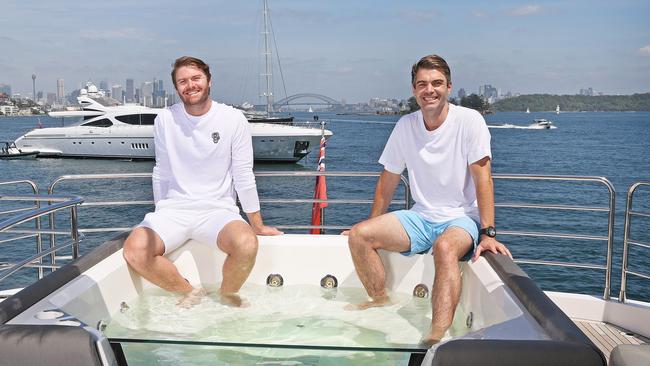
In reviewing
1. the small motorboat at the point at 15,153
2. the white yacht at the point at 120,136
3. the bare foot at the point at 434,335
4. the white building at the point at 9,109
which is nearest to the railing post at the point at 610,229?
the bare foot at the point at 434,335

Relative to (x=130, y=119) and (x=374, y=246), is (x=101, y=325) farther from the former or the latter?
(x=130, y=119)

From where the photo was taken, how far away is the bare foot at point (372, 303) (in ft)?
10.1

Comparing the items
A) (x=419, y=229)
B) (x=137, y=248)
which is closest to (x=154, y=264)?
(x=137, y=248)

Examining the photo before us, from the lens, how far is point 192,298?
318 centimetres

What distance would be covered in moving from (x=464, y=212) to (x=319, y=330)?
36.2 inches

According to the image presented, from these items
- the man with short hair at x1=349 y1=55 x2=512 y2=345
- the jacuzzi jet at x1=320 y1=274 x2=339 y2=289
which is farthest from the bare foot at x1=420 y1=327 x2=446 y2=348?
the jacuzzi jet at x1=320 y1=274 x2=339 y2=289

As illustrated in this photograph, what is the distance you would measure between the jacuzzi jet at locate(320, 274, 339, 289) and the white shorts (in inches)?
24.2

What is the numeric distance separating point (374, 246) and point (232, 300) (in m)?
0.79

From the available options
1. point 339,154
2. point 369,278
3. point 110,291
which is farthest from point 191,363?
point 339,154

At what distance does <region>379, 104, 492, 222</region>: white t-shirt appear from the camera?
2.95 m

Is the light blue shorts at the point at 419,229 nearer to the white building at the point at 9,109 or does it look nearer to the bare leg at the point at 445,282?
the bare leg at the point at 445,282

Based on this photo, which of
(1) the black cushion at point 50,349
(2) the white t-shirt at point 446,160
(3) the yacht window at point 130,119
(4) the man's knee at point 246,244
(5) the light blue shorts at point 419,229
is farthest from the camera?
(3) the yacht window at point 130,119

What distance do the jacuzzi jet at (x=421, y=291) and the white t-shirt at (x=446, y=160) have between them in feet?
1.38

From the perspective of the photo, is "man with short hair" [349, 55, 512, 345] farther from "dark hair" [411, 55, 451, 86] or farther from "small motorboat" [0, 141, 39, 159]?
"small motorboat" [0, 141, 39, 159]
